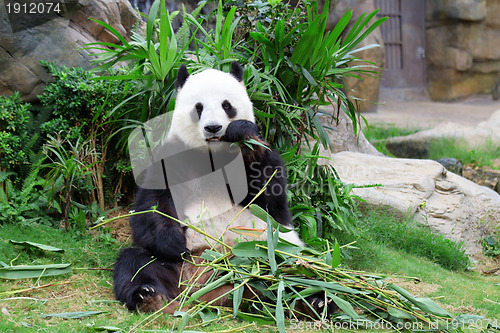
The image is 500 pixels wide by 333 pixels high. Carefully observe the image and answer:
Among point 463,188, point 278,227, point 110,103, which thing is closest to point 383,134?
point 463,188

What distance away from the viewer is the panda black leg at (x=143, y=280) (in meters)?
2.80

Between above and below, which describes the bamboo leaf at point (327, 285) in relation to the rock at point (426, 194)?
above

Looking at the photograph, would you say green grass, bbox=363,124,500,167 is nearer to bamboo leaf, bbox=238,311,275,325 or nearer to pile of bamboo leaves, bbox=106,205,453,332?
pile of bamboo leaves, bbox=106,205,453,332

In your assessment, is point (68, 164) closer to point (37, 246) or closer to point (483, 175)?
point (37, 246)

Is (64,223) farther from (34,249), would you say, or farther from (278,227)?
(278,227)

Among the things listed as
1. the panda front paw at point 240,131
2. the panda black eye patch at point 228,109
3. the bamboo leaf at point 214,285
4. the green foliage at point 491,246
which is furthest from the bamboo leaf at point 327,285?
the green foliage at point 491,246

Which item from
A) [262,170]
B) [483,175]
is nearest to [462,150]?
[483,175]

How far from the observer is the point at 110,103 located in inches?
167

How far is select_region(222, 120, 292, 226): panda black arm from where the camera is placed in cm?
319

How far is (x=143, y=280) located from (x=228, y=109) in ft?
4.05

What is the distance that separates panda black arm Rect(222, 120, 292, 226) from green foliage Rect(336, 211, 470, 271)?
136 cm

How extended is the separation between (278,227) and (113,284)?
110cm

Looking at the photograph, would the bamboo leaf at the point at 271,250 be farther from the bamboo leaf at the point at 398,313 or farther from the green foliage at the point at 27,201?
the green foliage at the point at 27,201

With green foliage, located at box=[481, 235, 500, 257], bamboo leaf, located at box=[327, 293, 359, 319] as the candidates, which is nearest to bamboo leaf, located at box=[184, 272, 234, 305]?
bamboo leaf, located at box=[327, 293, 359, 319]
